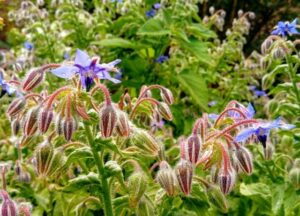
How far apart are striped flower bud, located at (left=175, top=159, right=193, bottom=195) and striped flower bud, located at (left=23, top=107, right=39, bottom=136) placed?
0.29 meters

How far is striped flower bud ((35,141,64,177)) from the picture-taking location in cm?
126

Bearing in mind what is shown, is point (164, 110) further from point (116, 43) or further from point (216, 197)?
point (116, 43)

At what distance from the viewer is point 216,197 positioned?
1303mm

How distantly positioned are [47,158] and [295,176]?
686 mm

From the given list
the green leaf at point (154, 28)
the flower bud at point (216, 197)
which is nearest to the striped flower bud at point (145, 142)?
the flower bud at point (216, 197)

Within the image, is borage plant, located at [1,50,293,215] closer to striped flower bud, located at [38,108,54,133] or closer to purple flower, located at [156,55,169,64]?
striped flower bud, located at [38,108,54,133]

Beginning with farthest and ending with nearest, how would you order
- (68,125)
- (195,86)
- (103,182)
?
(195,86) < (103,182) < (68,125)

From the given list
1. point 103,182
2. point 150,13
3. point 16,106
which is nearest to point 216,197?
point 103,182

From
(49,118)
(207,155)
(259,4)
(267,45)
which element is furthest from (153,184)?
(259,4)

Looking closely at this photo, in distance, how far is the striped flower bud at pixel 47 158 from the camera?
126cm

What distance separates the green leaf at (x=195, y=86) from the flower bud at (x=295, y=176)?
1.06 metres

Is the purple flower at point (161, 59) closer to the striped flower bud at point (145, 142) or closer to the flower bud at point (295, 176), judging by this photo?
the flower bud at point (295, 176)

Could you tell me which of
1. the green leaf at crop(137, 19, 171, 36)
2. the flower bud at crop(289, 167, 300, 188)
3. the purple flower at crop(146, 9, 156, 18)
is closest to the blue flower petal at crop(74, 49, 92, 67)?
the flower bud at crop(289, 167, 300, 188)

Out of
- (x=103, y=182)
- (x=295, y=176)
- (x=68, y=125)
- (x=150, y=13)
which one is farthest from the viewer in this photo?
(x=150, y=13)
